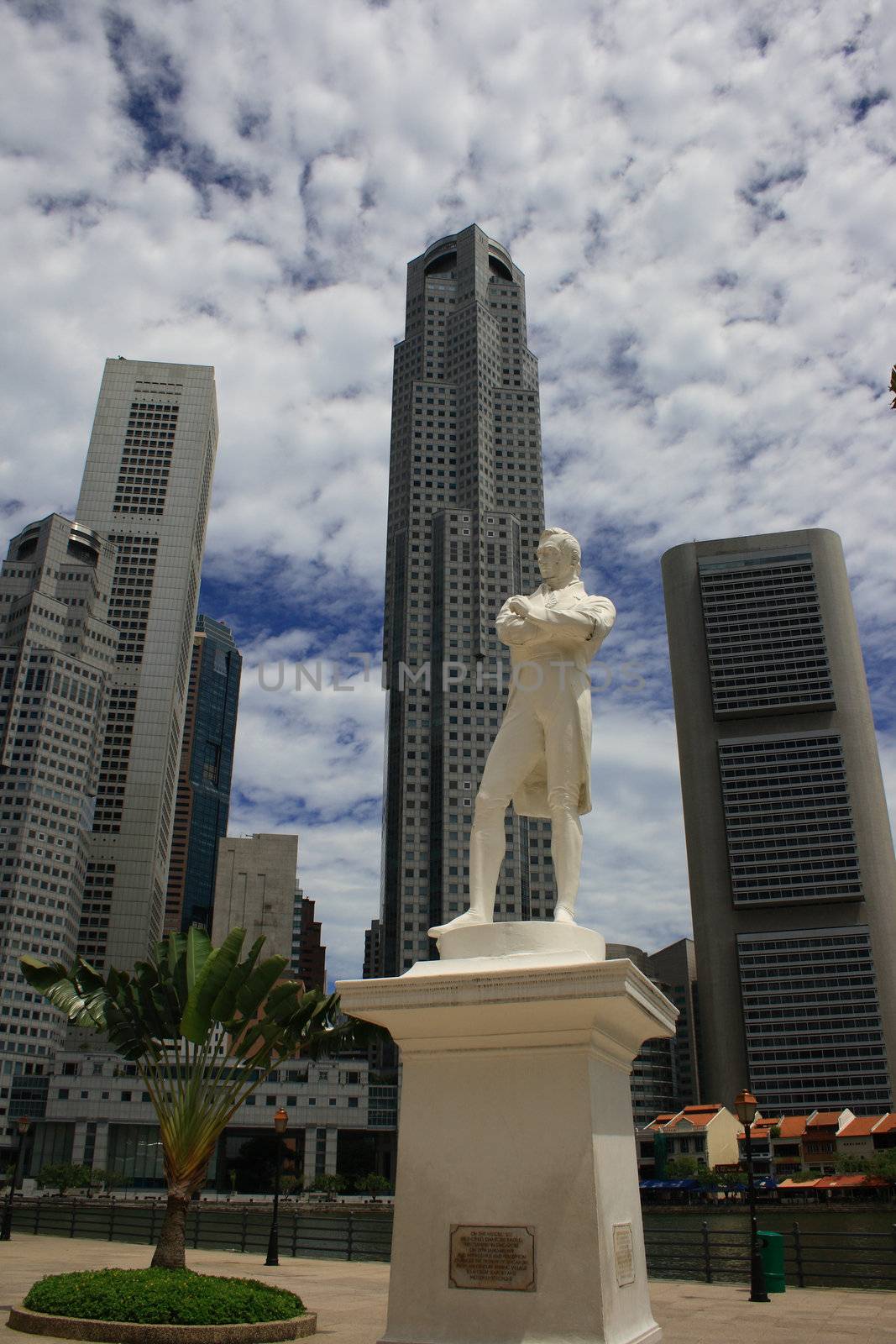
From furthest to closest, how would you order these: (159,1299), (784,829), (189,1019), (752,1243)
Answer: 1. (784,829)
2. (752,1243)
3. (189,1019)
4. (159,1299)

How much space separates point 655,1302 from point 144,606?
141m

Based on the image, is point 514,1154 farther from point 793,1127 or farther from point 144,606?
point 144,606

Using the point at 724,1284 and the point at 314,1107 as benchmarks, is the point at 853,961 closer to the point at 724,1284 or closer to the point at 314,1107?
the point at 314,1107

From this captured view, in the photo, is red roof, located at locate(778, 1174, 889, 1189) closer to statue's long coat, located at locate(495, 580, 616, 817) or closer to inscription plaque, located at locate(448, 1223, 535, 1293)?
statue's long coat, located at locate(495, 580, 616, 817)

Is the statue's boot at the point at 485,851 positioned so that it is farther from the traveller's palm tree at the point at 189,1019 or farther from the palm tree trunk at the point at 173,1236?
the palm tree trunk at the point at 173,1236

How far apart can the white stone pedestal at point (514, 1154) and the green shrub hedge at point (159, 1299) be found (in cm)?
424

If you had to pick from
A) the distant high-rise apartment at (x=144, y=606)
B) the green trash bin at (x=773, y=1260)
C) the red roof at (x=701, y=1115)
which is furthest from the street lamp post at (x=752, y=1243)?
the distant high-rise apartment at (x=144, y=606)

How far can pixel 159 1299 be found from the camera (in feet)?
31.4

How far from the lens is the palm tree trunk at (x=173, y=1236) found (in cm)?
1327

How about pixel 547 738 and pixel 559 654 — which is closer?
pixel 547 738

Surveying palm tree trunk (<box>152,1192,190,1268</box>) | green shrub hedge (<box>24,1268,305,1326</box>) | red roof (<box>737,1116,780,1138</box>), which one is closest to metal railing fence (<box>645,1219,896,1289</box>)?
green shrub hedge (<box>24,1268,305,1326</box>)

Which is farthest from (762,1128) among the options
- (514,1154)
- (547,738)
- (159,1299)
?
(514,1154)

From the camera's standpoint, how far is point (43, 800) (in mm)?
110438

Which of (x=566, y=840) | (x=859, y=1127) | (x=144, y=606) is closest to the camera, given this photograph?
(x=566, y=840)
